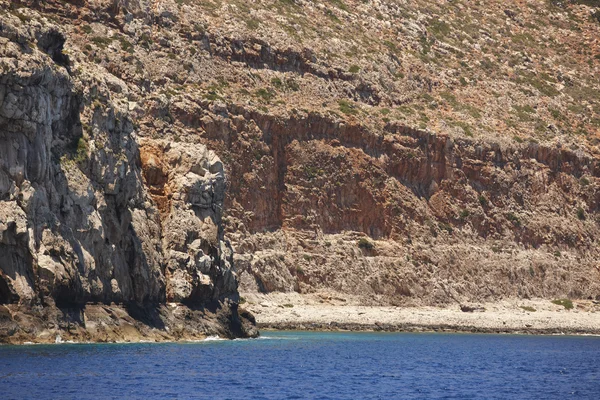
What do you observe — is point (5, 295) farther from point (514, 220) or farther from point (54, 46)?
point (514, 220)

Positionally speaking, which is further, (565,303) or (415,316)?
(565,303)

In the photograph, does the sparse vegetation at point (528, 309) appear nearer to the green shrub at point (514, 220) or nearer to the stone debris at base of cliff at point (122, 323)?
the green shrub at point (514, 220)

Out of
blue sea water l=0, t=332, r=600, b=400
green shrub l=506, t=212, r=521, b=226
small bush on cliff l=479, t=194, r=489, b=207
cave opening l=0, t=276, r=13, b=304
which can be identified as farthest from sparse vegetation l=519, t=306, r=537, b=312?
cave opening l=0, t=276, r=13, b=304

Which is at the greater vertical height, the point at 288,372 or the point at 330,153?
the point at 330,153

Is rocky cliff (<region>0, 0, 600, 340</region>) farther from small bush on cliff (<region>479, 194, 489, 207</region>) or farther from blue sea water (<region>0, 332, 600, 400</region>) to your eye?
blue sea water (<region>0, 332, 600, 400</region>)

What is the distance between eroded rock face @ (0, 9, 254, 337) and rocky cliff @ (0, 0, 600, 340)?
Answer: 197 millimetres

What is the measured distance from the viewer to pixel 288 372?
50.2m

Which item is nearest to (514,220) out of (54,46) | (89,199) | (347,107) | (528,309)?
(528,309)

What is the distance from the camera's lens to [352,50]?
10869 cm

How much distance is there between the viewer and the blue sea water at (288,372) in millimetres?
41156

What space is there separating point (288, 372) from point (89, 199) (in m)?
13.2

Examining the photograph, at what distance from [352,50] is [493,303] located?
92.7 ft

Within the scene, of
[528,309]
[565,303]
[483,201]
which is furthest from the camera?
[483,201]

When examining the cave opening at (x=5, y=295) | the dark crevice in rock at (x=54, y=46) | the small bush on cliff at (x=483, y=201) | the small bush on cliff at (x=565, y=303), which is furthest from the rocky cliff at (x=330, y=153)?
the cave opening at (x=5, y=295)
